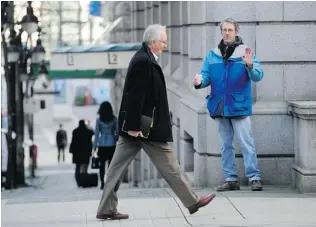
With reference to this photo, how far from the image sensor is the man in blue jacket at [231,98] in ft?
34.7

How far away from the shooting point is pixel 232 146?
10844mm

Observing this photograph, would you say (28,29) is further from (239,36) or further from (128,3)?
(239,36)

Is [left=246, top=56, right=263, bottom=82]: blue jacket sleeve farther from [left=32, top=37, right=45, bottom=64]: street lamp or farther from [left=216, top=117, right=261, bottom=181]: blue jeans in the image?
[left=32, top=37, right=45, bottom=64]: street lamp

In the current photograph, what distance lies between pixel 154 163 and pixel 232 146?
83.5 inches

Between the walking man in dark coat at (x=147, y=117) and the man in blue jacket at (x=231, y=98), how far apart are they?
1714mm

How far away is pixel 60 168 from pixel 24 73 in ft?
33.1

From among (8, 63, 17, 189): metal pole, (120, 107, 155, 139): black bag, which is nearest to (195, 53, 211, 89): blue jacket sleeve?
(120, 107, 155, 139): black bag

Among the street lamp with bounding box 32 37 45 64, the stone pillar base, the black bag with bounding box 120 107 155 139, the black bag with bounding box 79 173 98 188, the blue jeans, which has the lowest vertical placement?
the black bag with bounding box 79 173 98 188

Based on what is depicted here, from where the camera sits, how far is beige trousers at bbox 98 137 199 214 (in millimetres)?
8805

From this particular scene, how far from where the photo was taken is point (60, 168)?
117ft

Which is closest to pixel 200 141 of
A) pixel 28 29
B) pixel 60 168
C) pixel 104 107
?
pixel 104 107

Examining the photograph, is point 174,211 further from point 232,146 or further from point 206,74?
point 206,74

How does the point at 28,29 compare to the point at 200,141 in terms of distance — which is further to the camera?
the point at 28,29

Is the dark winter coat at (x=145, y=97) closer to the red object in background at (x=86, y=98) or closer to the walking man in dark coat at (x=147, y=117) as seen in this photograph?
the walking man in dark coat at (x=147, y=117)
